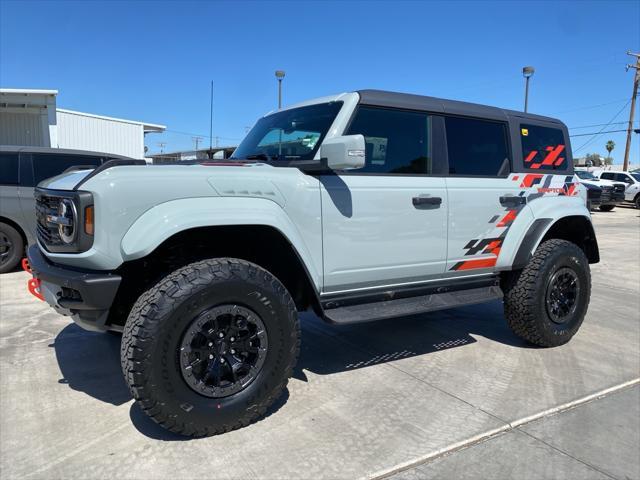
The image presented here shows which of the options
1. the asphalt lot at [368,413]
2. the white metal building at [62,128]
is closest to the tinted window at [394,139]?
the asphalt lot at [368,413]

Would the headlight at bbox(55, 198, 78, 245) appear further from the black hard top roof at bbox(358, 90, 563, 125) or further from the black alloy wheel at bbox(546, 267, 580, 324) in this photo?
the black alloy wheel at bbox(546, 267, 580, 324)

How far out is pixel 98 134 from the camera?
66.3 ft

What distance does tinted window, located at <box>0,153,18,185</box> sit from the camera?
6773 mm

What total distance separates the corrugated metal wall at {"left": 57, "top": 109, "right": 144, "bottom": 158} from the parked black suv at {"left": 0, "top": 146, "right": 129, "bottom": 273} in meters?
13.0

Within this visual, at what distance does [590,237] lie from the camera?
4.65m

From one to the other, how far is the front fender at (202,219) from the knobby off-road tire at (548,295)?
2146 millimetres

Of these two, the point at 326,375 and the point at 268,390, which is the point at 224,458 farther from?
the point at 326,375

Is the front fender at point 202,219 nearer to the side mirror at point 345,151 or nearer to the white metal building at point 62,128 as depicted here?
the side mirror at point 345,151

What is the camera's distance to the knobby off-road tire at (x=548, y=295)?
4.09m

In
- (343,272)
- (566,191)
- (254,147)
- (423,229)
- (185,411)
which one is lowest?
(185,411)

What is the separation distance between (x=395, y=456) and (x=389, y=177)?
5.81ft

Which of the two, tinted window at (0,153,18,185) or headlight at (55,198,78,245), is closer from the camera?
headlight at (55,198,78,245)

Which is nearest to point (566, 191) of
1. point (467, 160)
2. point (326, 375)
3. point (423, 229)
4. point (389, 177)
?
point (467, 160)

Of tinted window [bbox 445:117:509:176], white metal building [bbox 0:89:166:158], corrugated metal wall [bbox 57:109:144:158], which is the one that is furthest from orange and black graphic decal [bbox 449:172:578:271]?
corrugated metal wall [bbox 57:109:144:158]
